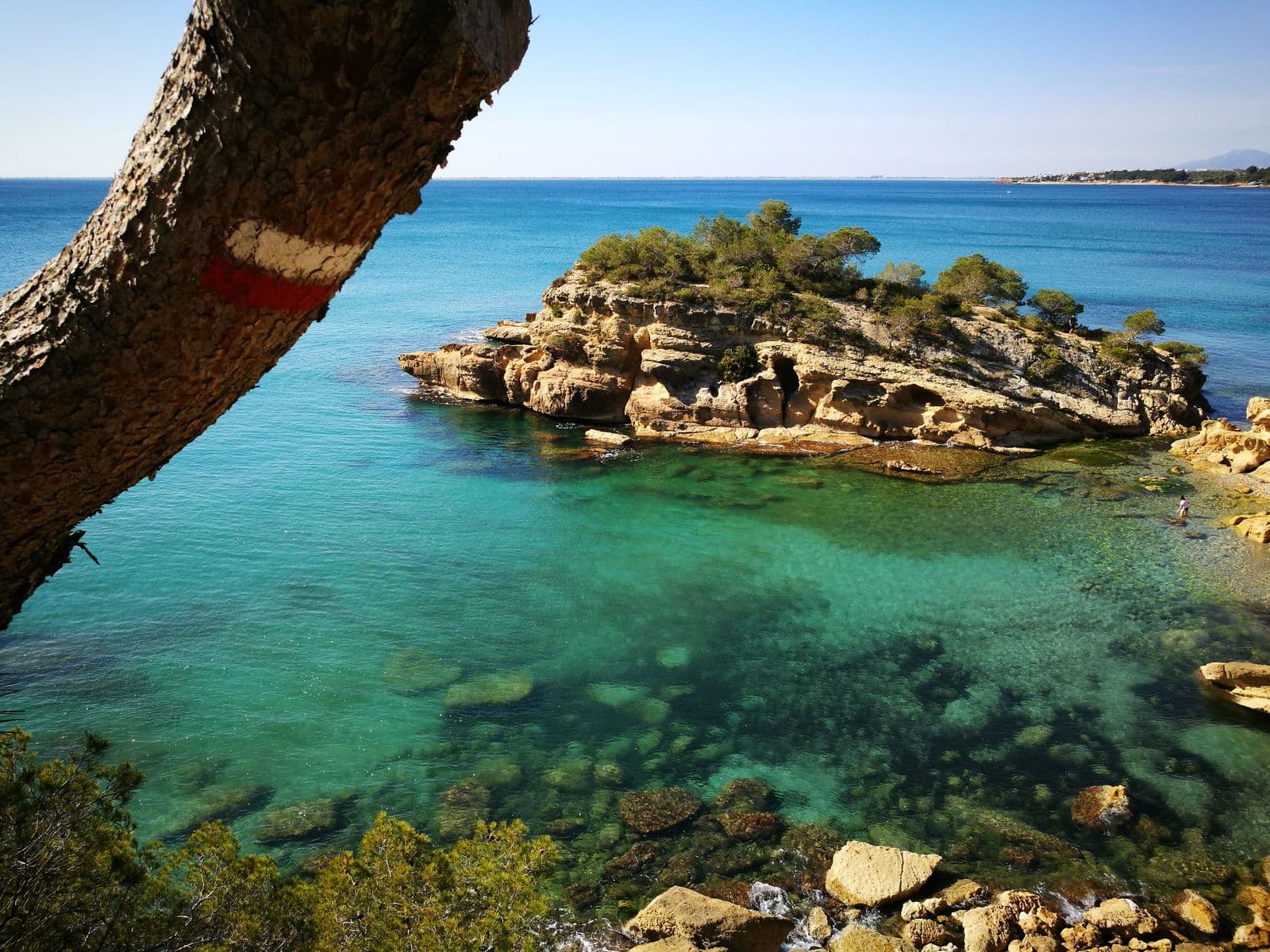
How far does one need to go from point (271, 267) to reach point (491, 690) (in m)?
14.8

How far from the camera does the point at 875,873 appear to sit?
37.9ft

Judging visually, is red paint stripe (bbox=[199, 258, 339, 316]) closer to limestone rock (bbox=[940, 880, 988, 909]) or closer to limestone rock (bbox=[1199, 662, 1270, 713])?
limestone rock (bbox=[940, 880, 988, 909])

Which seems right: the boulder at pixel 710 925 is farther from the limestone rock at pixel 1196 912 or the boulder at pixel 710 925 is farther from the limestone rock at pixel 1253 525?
the limestone rock at pixel 1253 525

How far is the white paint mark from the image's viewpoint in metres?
2.35

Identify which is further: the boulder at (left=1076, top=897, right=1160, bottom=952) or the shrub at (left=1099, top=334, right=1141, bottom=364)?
the shrub at (left=1099, top=334, right=1141, bottom=364)

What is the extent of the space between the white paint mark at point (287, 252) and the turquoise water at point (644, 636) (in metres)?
11.4

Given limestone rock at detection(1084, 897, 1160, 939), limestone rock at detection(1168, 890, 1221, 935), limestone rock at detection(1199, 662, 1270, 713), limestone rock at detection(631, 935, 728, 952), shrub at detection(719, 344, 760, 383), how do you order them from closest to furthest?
1. limestone rock at detection(631, 935, 728, 952)
2. limestone rock at detection(1084, 897, 1160, 939)
3. limestone rock at detection(1168, 890, 1221, 935)
4. limestone rock at detection(1199, 662, 1270, 713)
5. shrub at detection(719, 344, 760, 383)

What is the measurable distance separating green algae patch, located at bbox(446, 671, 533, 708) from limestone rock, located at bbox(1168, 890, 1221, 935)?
10981mm

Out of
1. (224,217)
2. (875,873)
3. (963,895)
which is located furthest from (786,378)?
(224,217)

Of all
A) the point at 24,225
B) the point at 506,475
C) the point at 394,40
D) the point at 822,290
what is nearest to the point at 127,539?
the point at 506,475

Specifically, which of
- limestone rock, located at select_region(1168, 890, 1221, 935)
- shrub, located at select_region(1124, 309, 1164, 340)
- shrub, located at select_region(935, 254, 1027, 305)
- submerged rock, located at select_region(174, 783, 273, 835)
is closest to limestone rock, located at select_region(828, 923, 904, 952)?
limestone rock, located at select_region(1168, 890, 1221, 935)

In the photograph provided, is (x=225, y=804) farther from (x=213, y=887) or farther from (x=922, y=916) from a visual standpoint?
(x=922, y=916)

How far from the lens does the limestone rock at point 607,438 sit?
103 feet

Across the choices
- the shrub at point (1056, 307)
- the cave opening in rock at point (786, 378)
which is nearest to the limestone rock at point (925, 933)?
the cave opening in rock at point (786, 378)
